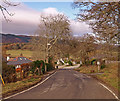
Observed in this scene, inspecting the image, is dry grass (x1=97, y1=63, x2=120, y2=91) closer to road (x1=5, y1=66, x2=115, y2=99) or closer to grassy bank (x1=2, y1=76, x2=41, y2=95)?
road (x1=5, y1=66, x2=115, y2=99)

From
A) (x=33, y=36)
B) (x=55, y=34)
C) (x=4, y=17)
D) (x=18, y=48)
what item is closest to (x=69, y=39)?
(x=55, y=34)

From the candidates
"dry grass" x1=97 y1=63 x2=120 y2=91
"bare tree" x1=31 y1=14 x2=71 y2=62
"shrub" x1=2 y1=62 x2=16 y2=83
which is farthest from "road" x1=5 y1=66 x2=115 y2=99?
"bare tree" x1=31 y1=14 x2=71 y2=62

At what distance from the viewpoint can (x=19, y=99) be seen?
8.30m

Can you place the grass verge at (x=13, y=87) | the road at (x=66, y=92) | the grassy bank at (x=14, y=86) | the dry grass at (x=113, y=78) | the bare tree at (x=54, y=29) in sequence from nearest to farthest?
1. the road at (x=66, y=92)
2. the grass verge at (x=13, y=87)
3. the grassy bank at (x=14, y=86)
4. the dry grass at (x=113, y=78)
5. the bare tree at (x=54, y=29)

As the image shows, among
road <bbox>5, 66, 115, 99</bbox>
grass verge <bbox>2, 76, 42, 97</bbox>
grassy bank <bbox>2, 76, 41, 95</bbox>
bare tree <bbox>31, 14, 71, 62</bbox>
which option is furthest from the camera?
bare tree <bbox>31, 14, 71, 62</bbox>

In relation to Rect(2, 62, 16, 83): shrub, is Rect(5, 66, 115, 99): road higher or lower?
lower

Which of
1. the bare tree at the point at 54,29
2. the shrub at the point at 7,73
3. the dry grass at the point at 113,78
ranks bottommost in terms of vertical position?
the dry grass at the point at 113,78

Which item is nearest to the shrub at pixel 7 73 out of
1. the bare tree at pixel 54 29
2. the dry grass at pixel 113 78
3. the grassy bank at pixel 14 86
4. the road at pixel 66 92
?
the grassy bank at pixel 14 86

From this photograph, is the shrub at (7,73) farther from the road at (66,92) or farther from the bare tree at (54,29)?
the bare tree at (54,29)

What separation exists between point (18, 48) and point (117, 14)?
74.3m

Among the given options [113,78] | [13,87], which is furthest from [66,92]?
[113,78]

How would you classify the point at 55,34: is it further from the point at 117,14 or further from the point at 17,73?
the point at 117,14

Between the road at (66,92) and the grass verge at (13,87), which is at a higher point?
the grass verge at (13,87)

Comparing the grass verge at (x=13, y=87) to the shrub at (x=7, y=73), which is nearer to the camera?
the grass verge at (x=13, y=87)
